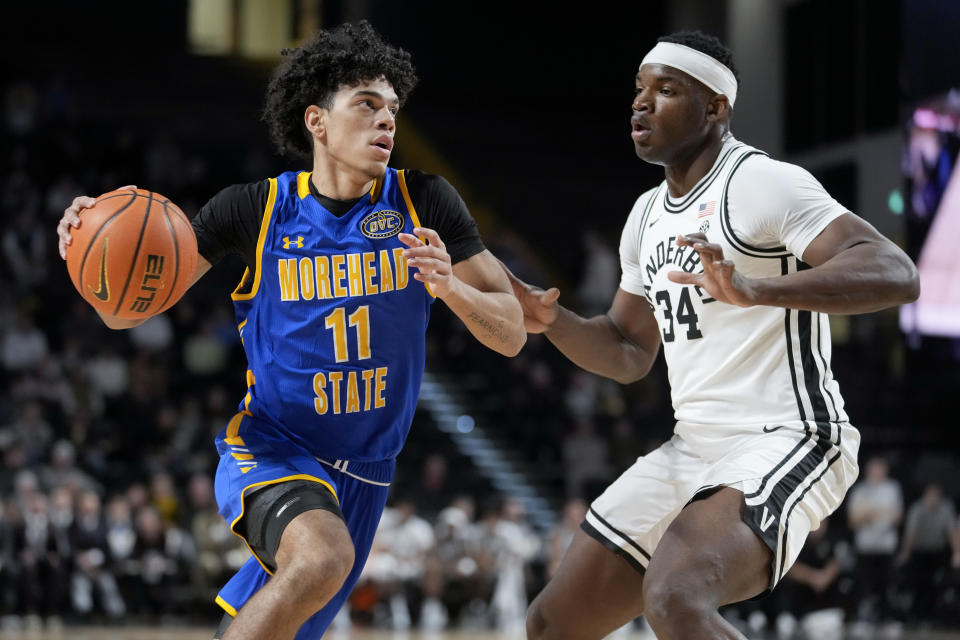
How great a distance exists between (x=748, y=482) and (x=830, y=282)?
66 centimetres

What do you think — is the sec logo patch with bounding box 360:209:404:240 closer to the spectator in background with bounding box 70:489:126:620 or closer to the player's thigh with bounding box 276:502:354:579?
the player's thigh with bounding box 276:502:354:579

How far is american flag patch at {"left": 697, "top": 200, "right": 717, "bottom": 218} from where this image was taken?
4117 millimetres

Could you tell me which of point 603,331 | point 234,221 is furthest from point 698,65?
point 234,221

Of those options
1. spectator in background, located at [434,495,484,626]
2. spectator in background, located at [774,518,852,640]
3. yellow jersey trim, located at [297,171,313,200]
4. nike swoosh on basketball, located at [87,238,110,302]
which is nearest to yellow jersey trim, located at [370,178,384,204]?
yellow jersey trim, located at [297,171,313,200]

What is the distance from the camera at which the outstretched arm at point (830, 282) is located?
3576mm

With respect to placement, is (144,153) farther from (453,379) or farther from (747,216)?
(747,216)

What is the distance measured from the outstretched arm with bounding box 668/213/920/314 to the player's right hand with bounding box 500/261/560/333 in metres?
0.96

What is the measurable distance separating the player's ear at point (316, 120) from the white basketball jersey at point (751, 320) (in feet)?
4.30

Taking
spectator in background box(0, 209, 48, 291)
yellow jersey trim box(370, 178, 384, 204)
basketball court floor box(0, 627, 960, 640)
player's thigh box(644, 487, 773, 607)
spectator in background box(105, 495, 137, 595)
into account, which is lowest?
basketball court floor box(0, 627, 960, 640)

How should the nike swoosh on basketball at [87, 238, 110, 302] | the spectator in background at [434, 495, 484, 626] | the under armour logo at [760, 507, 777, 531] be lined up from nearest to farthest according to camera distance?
1. the under armour logo at [760, 507, 777, 531]
2. the nike swoosh on basketball at [87, 238, 110, 302]
3. the spectator in background at [434, 495, 484, 626]

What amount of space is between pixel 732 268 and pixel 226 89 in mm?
16711

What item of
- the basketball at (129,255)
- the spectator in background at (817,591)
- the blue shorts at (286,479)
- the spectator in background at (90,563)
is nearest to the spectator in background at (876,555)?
the spectator in background at (817,591)

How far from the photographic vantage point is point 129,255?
13.4ft

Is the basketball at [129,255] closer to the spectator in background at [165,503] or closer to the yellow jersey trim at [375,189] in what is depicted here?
the yellow jersey trim at [375,189]
